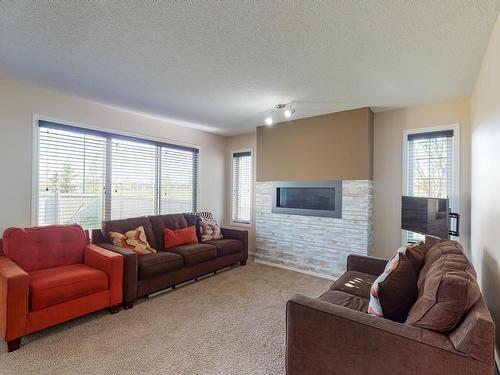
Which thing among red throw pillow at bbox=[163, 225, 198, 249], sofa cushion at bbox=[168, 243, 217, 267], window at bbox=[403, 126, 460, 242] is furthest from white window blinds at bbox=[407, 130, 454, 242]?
red throw pillow at bbox=[163, 225, 198, 249]

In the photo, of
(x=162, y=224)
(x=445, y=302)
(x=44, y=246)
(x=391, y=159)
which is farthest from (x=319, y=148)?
(x=44, y=246)

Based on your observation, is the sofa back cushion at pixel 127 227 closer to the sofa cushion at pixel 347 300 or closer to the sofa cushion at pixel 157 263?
the sofa cushion at pixel 157 263

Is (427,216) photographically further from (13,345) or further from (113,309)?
(13,345)

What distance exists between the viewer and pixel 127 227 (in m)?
3.64

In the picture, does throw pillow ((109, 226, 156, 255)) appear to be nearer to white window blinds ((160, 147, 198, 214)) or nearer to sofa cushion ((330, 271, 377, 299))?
white window blinds ((160, 147, 198, 214))

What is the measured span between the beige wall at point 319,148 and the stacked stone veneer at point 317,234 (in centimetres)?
24

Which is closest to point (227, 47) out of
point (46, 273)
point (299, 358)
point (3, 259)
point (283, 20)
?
point (283, 20)

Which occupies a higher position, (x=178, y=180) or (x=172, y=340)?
(x=178, y=180)

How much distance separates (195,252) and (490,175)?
323 cm

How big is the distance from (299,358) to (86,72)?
10.3 feet

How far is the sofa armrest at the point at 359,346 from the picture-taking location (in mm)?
1215

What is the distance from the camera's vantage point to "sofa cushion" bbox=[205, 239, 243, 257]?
405cm

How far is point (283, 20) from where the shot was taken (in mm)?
1838

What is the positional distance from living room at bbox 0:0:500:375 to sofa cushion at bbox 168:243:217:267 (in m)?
0.04
